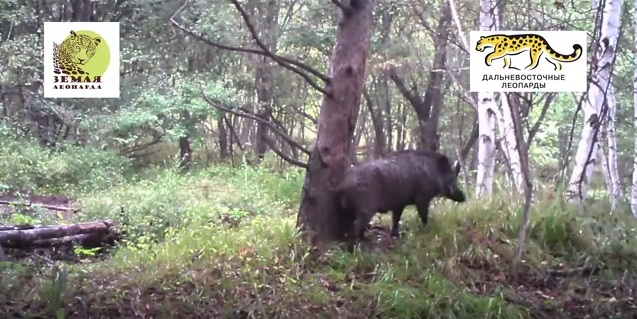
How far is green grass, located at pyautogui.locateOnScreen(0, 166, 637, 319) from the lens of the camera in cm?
412

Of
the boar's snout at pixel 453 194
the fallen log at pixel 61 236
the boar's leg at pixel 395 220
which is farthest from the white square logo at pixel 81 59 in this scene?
the boar's snout at pixel 453 194

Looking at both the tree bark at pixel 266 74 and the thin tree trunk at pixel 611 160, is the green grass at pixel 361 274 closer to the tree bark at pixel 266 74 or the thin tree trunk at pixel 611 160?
the thin tree trunk at pixel 611 160

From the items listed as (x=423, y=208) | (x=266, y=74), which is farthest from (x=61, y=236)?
(x=266, y=74)

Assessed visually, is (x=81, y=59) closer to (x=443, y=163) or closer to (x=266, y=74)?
(x=443, y=163)

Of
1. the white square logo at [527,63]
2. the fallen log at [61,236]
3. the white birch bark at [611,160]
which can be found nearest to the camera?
the white square logo at [527,63]

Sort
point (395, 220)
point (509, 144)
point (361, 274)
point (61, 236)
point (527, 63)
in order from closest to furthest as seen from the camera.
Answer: point (361, 274) → point (527, 63) → point (395, 220) → point (61, 236) → point (509, 144)

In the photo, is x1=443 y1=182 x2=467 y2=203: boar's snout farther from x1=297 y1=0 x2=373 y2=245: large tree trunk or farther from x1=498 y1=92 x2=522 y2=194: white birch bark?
x1=297 y1=0 x2=373 y2=245: large tree trunk

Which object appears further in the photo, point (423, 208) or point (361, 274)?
point (423, 208)

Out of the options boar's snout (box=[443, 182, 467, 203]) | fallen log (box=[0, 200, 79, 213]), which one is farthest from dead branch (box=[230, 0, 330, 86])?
fallen log (box=[0, 200, 79, 213])

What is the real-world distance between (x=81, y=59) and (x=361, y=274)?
2186 millimetres

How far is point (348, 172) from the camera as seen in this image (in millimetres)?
5195

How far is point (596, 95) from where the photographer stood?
657 cm

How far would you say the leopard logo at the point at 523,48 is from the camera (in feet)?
16.2

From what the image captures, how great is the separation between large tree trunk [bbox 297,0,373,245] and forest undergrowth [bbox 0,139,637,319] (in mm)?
206
